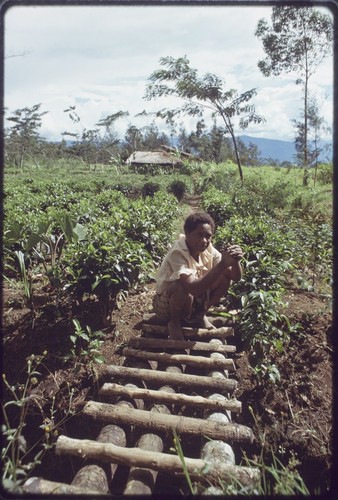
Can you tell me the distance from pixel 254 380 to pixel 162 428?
3.85 feet

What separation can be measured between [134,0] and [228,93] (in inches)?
689

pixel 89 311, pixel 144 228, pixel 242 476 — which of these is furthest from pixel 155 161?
pixel 242 476

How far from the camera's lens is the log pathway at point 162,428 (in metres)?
1.81

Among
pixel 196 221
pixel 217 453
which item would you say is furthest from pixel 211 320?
pixel 217 453

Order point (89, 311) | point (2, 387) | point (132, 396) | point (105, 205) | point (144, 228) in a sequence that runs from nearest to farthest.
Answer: point (132, 396)
point (2, 387)
point (89, 311)
point (144, 228)
point (105, 205)

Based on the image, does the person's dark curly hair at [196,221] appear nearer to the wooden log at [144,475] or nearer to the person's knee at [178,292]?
the person's knee at [178,292]

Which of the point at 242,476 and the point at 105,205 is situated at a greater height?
the point at 105,205

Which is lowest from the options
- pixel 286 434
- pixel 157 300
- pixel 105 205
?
pixel 286 434

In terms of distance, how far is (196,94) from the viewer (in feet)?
58.4

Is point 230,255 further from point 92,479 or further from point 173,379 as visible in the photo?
point 92,479

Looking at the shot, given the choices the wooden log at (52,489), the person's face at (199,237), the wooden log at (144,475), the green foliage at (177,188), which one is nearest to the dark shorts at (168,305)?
the person's face at (199,237)

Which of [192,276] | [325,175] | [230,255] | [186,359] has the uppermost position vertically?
[325,175]

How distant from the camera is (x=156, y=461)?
1.87 meters

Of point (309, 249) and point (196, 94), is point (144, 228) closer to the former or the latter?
point (309, 249)
